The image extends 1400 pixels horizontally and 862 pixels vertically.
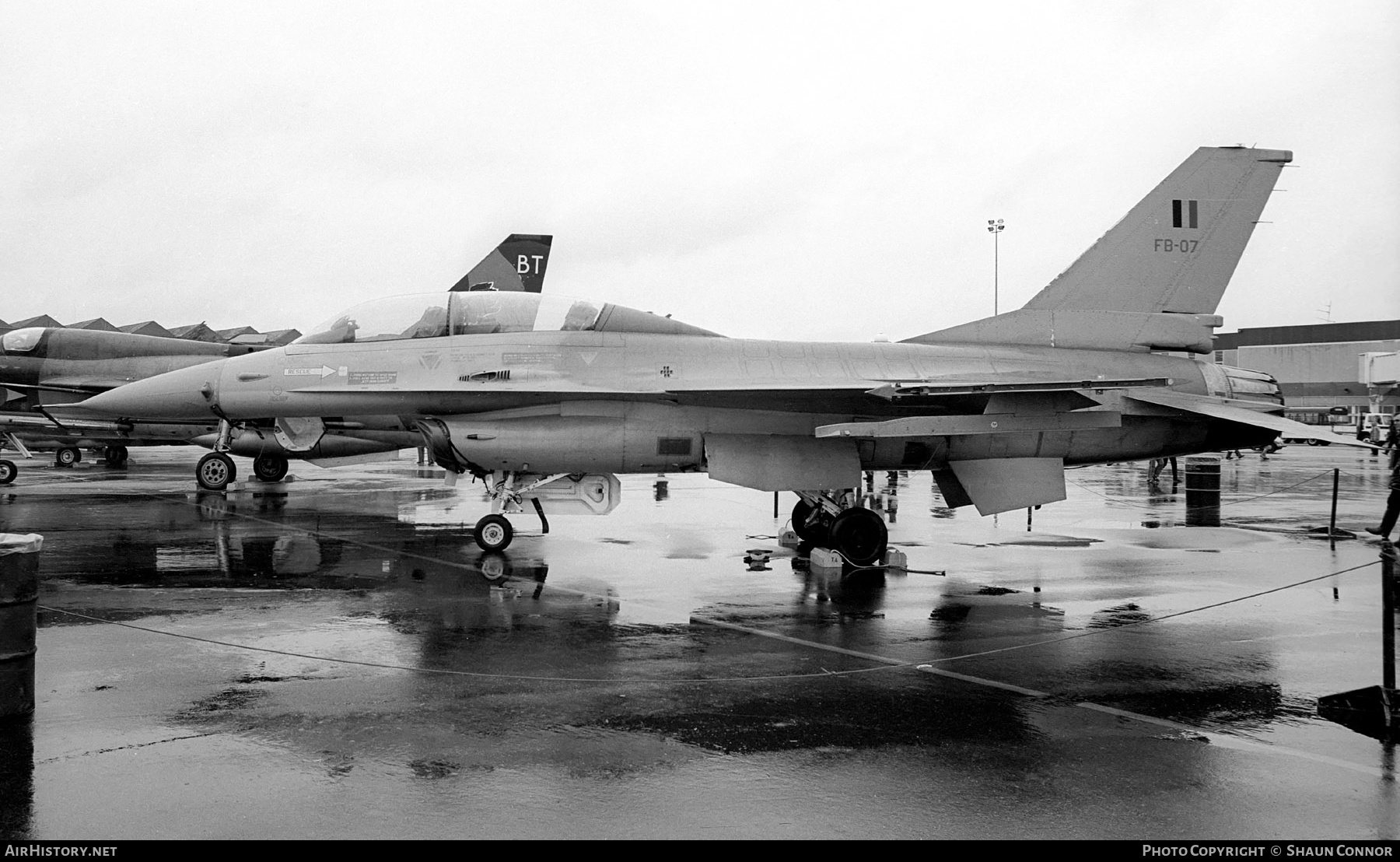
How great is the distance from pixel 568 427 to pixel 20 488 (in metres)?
15.1

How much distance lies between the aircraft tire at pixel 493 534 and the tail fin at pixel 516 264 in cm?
1367

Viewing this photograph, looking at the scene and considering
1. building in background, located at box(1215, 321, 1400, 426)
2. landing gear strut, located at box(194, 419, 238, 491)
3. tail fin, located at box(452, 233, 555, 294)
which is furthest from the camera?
building in background, located at box(1215, 321, 1400, 426)

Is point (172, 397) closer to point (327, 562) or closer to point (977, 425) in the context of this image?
point (327, 562)

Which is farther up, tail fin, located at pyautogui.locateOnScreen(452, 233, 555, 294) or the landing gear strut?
tail fin, located at pyautogui.locateOnScreen(452, 233, 555, 294)

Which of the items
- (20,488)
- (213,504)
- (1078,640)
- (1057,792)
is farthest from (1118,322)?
(20,488)

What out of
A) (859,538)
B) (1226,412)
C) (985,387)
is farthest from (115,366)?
(1226,412)

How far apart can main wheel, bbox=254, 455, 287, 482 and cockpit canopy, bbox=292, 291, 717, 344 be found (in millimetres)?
10773

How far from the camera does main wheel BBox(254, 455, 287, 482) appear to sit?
20.3m

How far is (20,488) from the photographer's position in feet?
62.3

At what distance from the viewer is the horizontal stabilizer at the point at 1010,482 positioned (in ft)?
33.9

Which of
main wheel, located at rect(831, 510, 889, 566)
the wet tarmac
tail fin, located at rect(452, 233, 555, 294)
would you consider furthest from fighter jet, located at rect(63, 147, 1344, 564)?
tail fin, located at rect(452, 233, 555, 294)

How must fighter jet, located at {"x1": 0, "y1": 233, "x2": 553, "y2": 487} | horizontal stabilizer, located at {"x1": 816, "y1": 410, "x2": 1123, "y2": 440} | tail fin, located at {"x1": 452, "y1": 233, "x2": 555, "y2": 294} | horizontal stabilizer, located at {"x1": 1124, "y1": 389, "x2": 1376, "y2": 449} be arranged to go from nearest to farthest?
horizontal stabilizer, located at {"x1": 816, "y1": 410, "x2": 1123, "y2": 440}
horizontal stabilizer, located at {"x1": 1124, "y1": 389, "x2": 1376, "y2": 449}
fighter jet, located at {"x1": 0, "y1": 233, "x2": 553, "y2": 487}
tail fin, located at {"x1": 452, "y1": 233, "x2": 555, "y2": 294}

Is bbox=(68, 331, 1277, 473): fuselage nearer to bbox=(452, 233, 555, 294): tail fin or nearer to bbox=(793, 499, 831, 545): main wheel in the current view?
bbox=(793, 499, 831, 545): main wheel

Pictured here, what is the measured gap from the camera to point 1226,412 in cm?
1010
